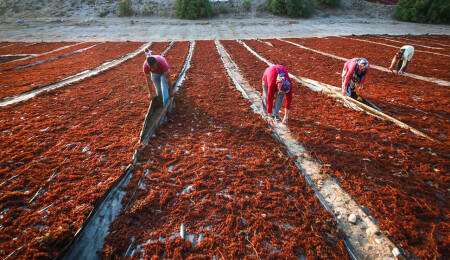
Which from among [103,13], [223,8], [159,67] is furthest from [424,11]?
[103,13]

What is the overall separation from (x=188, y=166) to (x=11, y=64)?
42.6 ft

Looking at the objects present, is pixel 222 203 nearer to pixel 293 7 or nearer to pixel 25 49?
pixel 25 49

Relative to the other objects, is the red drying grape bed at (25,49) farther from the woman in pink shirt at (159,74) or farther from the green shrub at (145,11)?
the green shrub at (145,11)

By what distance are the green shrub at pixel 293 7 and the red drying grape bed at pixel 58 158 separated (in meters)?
30.8

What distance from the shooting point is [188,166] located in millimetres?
3232

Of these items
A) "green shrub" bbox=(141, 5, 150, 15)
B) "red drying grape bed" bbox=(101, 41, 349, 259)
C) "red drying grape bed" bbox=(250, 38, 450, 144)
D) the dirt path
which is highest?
"green shrub" bbox=(141, 5, 150, 15)

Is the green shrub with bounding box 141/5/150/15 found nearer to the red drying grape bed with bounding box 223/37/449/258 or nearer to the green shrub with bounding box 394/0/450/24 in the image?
the red drying grape bed with bounding box 223/37/449/258

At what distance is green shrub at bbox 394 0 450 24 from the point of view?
26.0m

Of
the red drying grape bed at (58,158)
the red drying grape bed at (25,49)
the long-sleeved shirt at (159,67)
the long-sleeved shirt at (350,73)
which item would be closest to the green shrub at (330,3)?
the long-sleeved shirt at (350,73)

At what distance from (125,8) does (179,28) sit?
10.5m

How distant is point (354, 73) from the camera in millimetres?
5168

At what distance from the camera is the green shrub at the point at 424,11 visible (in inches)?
1022

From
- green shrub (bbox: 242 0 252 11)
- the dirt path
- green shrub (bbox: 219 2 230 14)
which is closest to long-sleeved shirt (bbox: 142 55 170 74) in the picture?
the dirt path

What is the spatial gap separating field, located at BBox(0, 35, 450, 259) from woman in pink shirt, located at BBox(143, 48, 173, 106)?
0.54 m
